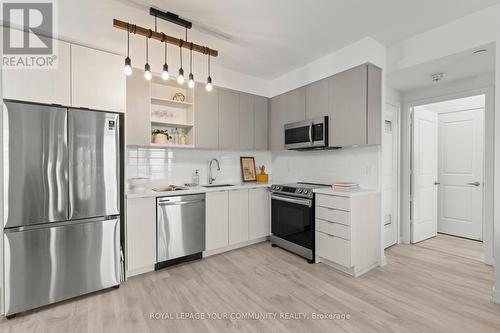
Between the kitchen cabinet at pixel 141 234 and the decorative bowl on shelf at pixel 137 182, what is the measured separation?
0.98 ft

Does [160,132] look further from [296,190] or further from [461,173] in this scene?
[461,173]

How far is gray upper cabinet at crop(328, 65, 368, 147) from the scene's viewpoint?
2799mm

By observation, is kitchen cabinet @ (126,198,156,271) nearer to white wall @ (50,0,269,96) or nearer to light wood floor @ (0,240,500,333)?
light wood floor @ (0,240,500,333)

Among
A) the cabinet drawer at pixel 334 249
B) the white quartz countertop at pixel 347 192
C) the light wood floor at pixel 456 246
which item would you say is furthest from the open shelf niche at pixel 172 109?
the light wood floor at pixel 456 246

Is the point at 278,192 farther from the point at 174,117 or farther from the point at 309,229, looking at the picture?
the point at 174,117

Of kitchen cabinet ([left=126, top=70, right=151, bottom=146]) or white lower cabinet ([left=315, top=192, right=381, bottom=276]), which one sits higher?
kitchen cabinet ([left=126, top=70, right=151, bottom=146])

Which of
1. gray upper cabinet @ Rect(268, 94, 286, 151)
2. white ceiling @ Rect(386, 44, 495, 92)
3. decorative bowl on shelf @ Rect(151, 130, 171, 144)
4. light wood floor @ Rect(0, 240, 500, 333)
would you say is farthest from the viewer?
gray upper cabinet @ Rect(268, 94, 286, 151)

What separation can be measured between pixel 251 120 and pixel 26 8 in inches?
110

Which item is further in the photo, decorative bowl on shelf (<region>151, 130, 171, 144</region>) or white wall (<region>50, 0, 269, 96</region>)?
decorative bowl on shelf (<region>151, 130, 171, 144</region>)

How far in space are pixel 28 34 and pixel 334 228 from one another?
3.52m

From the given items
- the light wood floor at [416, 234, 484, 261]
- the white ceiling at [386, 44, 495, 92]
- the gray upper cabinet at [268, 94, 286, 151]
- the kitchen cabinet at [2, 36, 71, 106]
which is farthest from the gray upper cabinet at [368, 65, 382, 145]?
the kitchen cabinet at [2, 36, 71, 106]

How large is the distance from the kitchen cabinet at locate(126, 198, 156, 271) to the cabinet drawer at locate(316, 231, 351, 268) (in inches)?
78.5

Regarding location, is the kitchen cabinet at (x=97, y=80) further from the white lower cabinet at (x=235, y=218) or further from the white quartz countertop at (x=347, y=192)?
the white quartz countertop at (x=347, y=192)

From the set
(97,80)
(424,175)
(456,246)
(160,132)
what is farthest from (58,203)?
(456,246)
